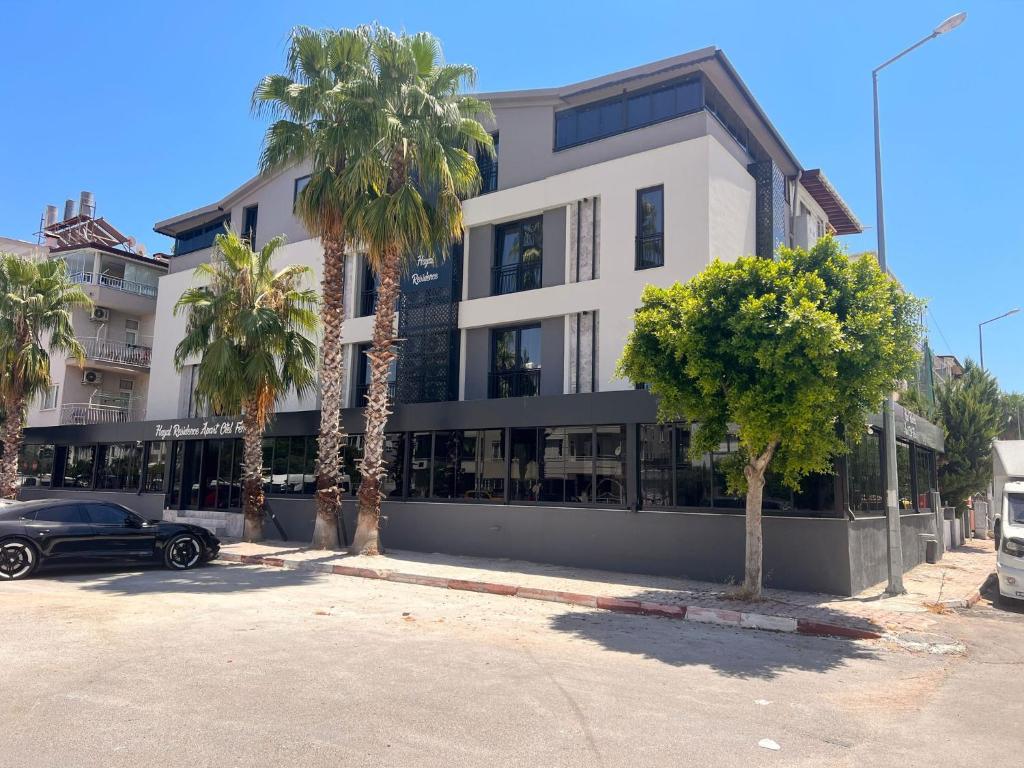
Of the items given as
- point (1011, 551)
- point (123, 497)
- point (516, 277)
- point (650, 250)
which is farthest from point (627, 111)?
point (123, 497)

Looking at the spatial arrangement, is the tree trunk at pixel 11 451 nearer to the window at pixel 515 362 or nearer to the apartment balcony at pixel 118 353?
the apartment balcony at pixel 118 353

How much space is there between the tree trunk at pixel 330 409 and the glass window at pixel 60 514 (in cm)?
551

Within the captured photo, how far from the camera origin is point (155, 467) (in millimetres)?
26000

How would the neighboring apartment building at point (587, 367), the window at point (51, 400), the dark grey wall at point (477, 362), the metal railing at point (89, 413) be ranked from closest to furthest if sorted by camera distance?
the neighboring apartment building at point (587, 367), the dark grey wall at point (477, 362), the metal railing at point (89, 413), the window at point (51, 400)

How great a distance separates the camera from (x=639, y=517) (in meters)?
15.0

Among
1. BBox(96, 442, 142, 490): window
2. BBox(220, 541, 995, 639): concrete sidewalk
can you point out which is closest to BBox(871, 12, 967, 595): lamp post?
BBox(220, 541, 995, 639): concrete sidewalk

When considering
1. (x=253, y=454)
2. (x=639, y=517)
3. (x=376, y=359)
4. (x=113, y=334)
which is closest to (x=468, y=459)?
(x=376, y=359)

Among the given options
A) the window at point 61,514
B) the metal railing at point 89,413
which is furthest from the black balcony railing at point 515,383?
the metal railing at point 89,413

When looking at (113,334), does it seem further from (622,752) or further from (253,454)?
(622,752)

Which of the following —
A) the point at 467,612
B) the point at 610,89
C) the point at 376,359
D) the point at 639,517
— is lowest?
the point at 467,612

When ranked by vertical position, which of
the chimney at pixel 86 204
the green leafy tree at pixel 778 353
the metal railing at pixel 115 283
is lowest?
the green leafy tree at pixel 778 353

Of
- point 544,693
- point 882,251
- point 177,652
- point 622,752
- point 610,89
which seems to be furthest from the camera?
point 610,89

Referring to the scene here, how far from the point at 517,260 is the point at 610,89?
15.9ft

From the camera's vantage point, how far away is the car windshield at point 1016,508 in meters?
13.2
